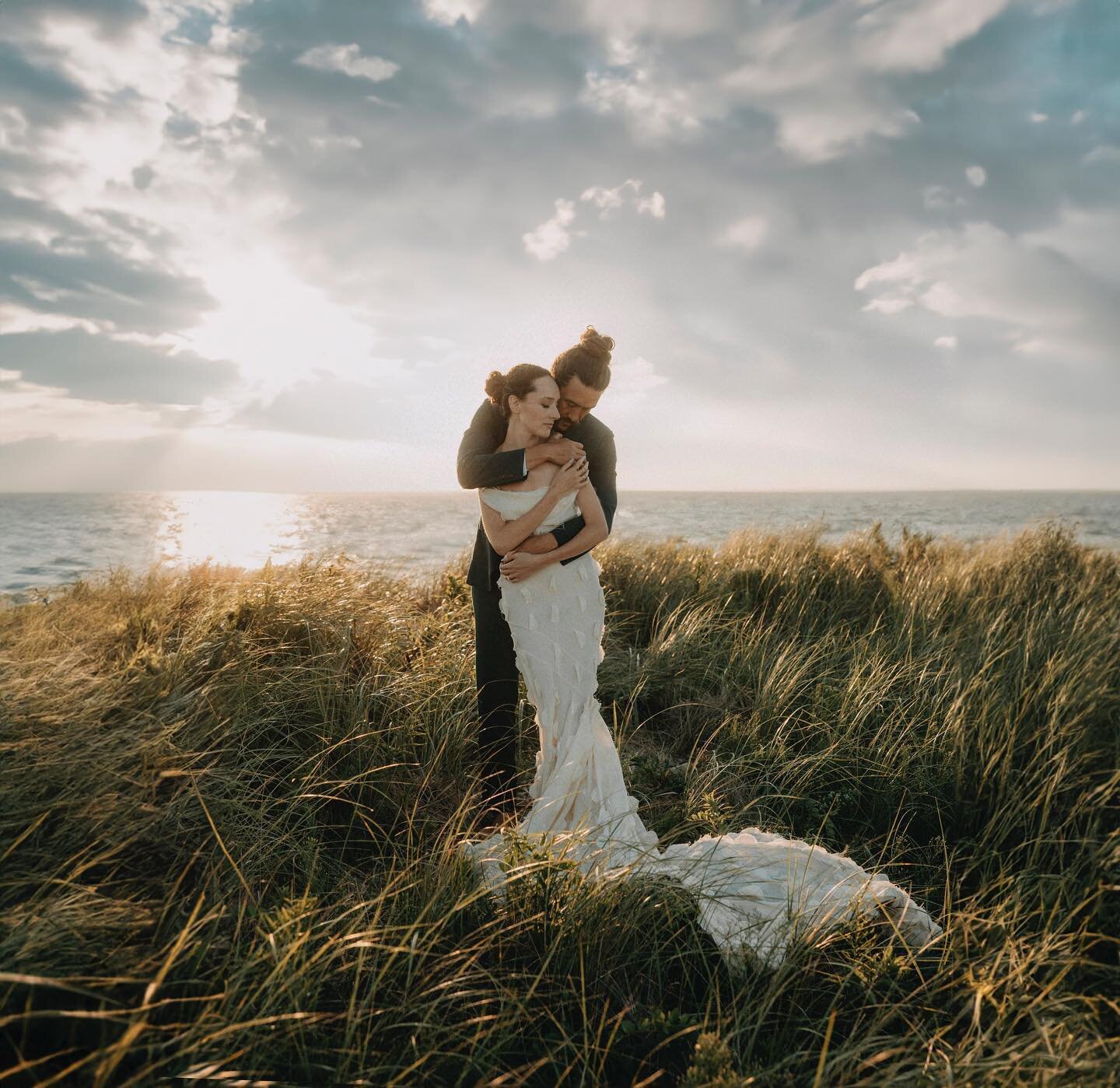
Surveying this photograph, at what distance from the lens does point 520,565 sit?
3.24 m

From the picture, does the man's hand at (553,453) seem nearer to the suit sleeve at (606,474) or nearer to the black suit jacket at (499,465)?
the black suit jacket at (499,465)

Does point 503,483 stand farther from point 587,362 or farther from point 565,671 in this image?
point 565,671

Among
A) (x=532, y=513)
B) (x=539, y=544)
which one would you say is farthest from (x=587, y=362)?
(x=539, y=544)

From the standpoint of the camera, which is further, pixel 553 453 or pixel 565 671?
pixel 565 671

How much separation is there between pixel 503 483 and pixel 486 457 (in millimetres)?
149

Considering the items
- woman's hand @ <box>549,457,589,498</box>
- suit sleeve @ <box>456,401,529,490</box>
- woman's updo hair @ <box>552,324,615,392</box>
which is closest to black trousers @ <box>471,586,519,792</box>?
suit sleeve @ <box>456,401,529,490</box>

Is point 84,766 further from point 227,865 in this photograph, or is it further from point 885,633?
point 885,633

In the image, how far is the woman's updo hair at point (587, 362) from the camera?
328 cm

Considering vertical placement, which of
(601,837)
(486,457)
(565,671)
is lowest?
(601,837)

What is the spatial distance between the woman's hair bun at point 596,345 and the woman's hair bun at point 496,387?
427 millimetres

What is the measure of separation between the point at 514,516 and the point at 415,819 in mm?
1464

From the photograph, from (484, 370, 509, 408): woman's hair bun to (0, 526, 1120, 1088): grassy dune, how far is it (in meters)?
1.78

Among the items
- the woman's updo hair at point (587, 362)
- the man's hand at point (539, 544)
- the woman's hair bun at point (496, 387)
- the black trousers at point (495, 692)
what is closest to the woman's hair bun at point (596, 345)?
the woman's updo hair at point (587, 362)

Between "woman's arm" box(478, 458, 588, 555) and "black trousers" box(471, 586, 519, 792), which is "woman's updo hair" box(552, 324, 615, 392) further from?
"black trousers" box(471, 586, 519, 792)
